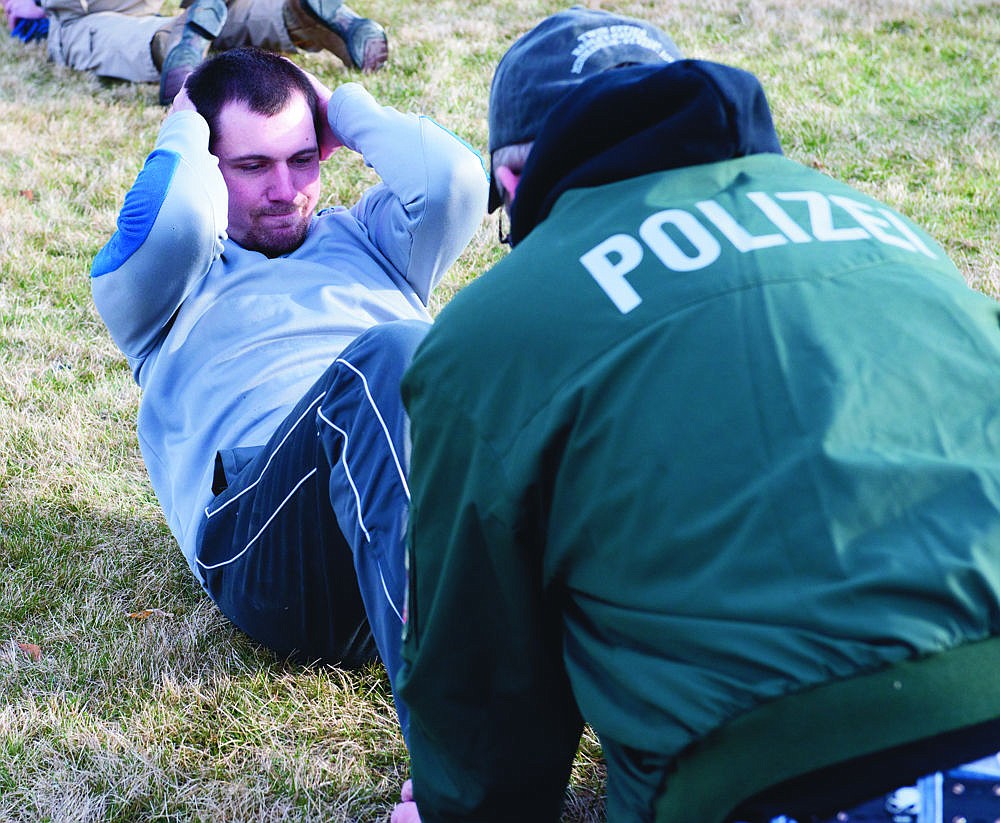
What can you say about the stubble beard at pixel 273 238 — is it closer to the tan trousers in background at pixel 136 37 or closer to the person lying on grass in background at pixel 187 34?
the person lying on grass in background at pixel 187 34

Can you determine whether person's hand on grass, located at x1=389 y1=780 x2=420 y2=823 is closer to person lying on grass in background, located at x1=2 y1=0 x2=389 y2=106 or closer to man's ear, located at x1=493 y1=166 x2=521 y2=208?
man's ear, located at x1=493 y1=166 x2=521 y2=208

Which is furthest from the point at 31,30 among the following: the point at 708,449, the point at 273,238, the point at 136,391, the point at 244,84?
the point at 708,449

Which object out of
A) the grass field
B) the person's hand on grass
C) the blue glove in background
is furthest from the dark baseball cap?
the blue glove in background

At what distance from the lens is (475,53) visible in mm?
8227

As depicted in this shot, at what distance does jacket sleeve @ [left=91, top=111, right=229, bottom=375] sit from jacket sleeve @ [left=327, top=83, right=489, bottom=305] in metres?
0.49

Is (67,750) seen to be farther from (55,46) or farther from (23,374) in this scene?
(55,46)

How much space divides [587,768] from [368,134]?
195cm

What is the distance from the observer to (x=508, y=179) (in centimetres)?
185

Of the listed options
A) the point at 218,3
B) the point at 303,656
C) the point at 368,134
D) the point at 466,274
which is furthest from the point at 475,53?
the point at 303,656

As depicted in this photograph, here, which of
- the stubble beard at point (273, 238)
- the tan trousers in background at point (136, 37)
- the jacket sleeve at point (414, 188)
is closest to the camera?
the jacket sleeve at point (414, 188)

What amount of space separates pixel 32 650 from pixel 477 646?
185 centimetres

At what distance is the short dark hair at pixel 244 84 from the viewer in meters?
3.43

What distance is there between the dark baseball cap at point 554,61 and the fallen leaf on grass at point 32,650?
1.87m

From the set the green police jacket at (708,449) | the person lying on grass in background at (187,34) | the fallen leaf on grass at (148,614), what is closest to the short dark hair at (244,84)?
the fallen leaf on grass at (148,614)
